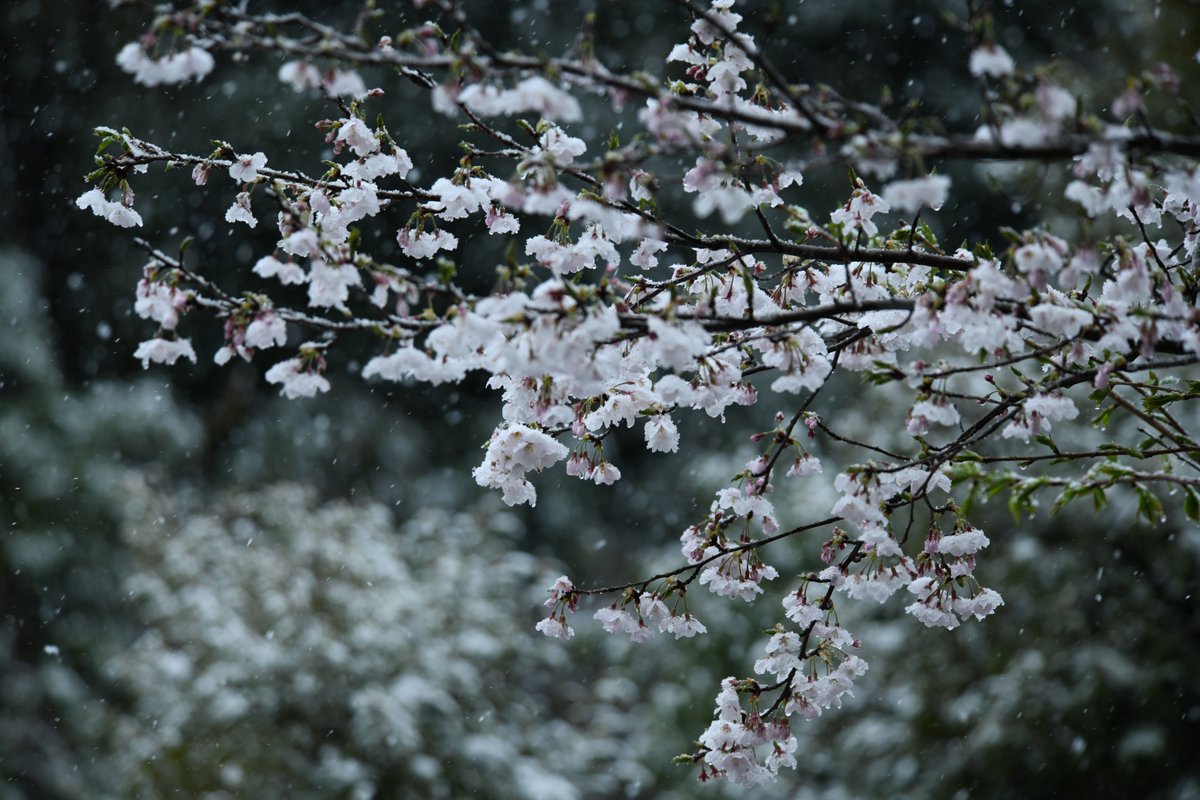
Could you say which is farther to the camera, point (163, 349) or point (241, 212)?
point (241, 212)

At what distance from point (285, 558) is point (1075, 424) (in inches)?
140

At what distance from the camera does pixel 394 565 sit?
5.40 metres

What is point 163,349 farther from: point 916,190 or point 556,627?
point 916,190

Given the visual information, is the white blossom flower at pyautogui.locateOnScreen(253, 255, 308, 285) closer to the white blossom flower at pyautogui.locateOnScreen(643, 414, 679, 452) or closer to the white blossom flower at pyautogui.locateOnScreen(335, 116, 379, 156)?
the white blossom flower at pyautogui.locateOnScreen(335, 116, 379, 156)

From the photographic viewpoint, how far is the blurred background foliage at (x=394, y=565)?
430 centimetres

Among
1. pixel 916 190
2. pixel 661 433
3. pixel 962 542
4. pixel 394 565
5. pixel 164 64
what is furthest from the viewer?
pixel 394 565

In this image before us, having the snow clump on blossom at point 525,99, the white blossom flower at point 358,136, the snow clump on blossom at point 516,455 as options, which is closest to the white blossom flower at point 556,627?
the snow clump on blossom at point 516,455

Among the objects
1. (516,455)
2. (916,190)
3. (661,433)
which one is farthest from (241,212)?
(916,190)

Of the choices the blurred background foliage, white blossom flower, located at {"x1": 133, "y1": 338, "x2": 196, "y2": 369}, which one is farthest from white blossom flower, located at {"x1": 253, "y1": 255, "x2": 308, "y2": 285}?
the blurred background foliage

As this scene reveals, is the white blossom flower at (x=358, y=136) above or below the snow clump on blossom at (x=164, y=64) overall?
above

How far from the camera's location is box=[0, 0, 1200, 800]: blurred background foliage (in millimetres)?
4305

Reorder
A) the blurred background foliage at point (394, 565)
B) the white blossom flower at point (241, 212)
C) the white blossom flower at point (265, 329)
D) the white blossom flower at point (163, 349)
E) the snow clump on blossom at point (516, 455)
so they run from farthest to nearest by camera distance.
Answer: the blurred background foliage at point (394, 565) → the white blossom flower at point (241, 212) → the snow clump on blossom at point (516, 455) → the white blossom flower at point (163, 349) → the white blossom flower at point (265, 329)

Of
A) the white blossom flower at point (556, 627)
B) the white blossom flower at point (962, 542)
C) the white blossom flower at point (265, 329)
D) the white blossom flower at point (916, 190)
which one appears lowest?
the white blossom flower at point (556, 627)

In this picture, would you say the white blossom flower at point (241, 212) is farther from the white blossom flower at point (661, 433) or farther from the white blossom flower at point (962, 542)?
the white blossom flower at point (962, 542)
